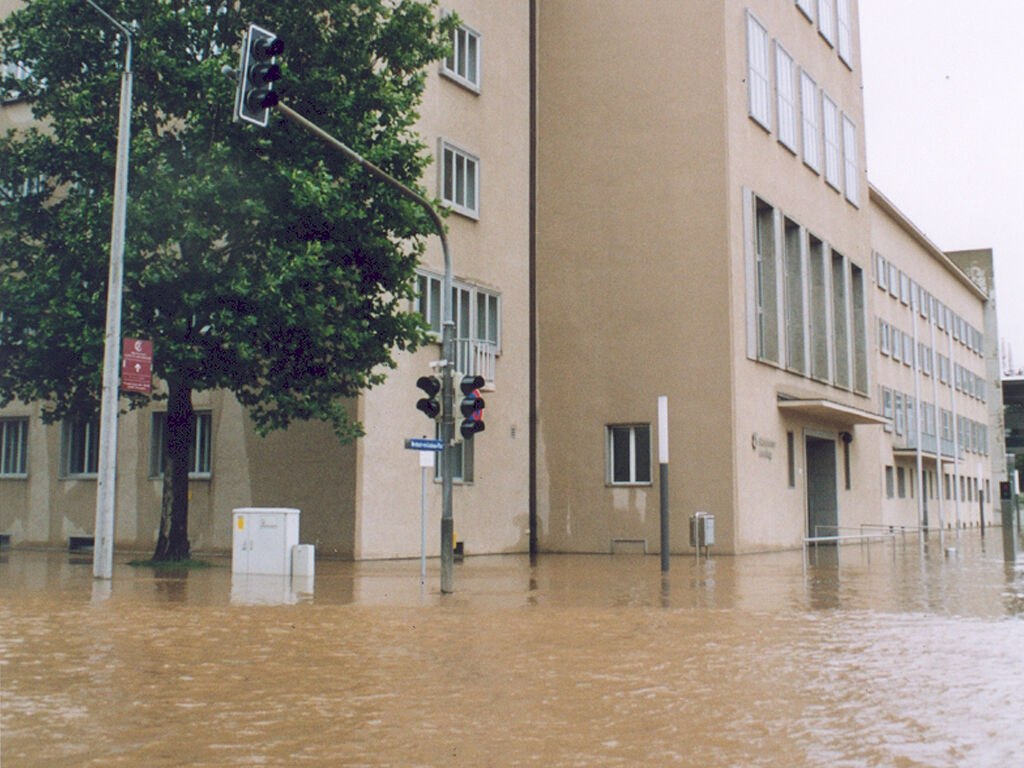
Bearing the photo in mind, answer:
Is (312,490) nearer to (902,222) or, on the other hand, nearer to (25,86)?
(25,86)

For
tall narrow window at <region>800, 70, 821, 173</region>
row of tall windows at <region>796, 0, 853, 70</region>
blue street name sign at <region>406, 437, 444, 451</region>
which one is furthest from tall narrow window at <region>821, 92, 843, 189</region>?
blue street name sign at <region>406, 437, 444, 451</region>

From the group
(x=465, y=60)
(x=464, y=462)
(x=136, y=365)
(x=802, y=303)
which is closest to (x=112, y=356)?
(x=136, y=365)

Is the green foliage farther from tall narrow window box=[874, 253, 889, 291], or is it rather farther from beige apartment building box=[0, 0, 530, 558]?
tall narrow window box=[874, 253, 889, 291]

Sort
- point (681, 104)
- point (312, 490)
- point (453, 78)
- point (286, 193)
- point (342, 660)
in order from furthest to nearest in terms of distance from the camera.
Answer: point (681, 104) → point (453, 78) → point (312, 490) → point (286, 193) → point (342, 660)

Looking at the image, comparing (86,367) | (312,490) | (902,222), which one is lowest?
(312,490)

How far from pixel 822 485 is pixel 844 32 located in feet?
56.0

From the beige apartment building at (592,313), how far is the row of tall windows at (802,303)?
12 centimetres

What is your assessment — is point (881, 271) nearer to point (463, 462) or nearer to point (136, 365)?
point (463, 462)

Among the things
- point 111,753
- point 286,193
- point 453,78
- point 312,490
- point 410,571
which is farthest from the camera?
point 453,78

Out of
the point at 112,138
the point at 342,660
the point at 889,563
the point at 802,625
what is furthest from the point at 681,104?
the point at 342,660

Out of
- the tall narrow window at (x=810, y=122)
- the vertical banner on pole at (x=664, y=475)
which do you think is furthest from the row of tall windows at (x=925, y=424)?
the vertical banner on pole at (x=664, y=475)

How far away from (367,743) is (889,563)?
75.1ft

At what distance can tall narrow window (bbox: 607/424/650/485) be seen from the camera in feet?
102

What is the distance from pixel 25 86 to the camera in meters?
22.2
